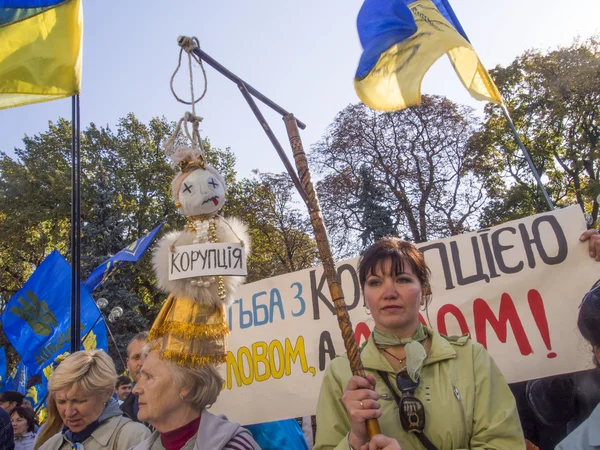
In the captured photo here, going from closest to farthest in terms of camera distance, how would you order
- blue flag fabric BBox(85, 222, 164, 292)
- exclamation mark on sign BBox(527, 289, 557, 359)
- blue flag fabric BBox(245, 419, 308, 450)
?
exclamation mark on sign BBox(527, 289, 557, 359) → blue flag fabric BBox(245, 419, 308, 450) → blue flag fabric BBox(85, 222, 164, 292)

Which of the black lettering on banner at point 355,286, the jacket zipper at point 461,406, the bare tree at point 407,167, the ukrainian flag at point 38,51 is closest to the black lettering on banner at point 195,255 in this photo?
the jacket zipper at point 461,406

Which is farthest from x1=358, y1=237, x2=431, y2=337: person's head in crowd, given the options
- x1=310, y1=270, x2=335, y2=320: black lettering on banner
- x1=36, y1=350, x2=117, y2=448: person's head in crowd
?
x1=310, y1=270, x2=335, y2=320: black lettering on banner

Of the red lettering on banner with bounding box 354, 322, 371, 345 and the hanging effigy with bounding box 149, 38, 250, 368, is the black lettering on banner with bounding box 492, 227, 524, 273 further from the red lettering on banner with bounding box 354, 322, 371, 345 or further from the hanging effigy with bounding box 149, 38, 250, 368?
the hanging effigy with bounding box 149, 38, 250, 368

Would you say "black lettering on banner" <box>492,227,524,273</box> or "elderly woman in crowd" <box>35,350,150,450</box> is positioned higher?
"black lettering on banner" <box>492,227,524,273</box>

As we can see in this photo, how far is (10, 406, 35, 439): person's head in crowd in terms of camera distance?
5.21m

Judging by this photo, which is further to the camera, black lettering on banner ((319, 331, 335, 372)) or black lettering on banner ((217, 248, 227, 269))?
black lettering on banner ((319, 331, 335, 372))

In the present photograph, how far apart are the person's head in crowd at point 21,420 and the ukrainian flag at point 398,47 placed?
14.5 ft

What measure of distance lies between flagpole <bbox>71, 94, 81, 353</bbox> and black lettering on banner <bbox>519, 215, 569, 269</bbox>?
9.85 feet

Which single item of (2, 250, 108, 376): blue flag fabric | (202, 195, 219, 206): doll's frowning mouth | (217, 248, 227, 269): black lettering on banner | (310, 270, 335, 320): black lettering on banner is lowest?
(217, 248, 227, 269): black lettering on banner

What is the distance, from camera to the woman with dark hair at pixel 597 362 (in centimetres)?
169

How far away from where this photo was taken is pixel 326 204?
21.8 metres

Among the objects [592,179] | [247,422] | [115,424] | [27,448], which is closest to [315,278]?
[247,422]

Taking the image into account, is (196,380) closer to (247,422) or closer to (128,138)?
(247,422)

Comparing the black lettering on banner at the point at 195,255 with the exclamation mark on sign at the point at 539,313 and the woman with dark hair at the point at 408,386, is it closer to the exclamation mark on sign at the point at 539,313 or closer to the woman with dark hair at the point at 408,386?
the woman with dark hair at the point at 408,386
